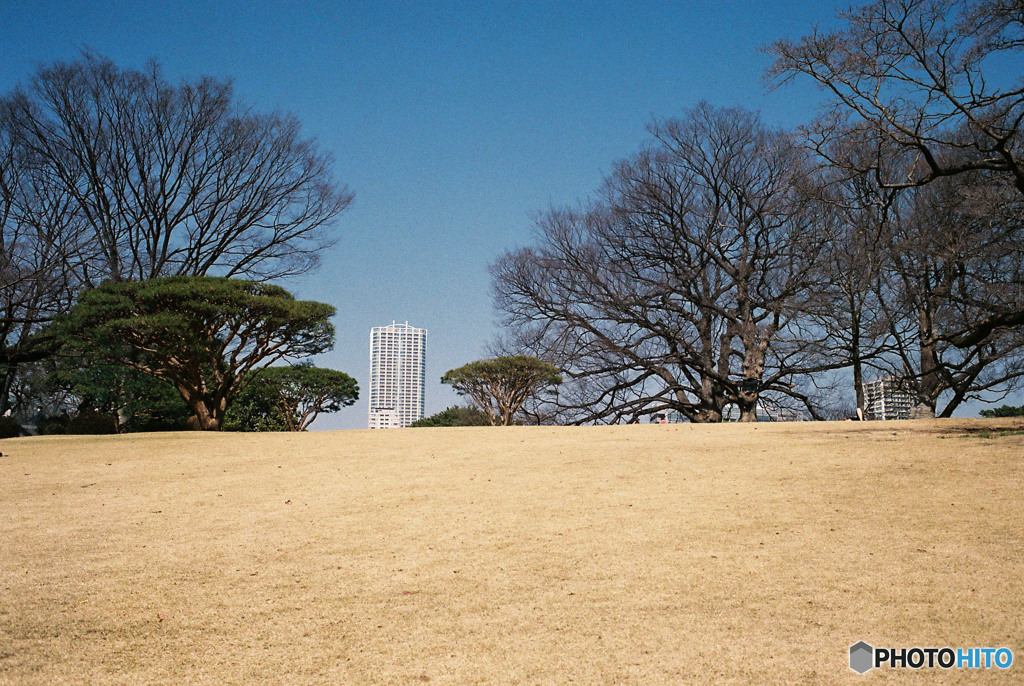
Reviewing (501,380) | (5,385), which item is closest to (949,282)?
(501,380)

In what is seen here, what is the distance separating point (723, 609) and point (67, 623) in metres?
3.77

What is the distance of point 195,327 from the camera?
14.0 metres

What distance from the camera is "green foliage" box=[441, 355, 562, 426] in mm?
17797

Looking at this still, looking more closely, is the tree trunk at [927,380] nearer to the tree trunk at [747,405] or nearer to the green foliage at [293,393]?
the tree trunk at [747,405]

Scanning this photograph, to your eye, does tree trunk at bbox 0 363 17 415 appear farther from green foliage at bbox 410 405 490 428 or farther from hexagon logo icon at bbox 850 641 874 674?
hexagon logo icon at bbox 850 641 874 674

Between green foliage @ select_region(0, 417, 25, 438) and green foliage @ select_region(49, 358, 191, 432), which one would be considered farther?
green foliage @ select_region(49, 358, 191, 432)

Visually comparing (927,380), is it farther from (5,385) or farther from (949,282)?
(5,385)

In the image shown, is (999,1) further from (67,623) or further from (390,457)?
(67,623)

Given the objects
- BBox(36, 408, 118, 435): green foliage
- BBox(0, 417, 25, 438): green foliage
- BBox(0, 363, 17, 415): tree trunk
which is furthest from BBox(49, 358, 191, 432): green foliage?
BBox(0, 363, 17, 415): tree trunk

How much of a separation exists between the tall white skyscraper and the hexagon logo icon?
120 metres

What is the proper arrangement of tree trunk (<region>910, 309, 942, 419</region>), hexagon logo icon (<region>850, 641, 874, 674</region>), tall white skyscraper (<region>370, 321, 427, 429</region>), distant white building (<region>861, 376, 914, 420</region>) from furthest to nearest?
tall white skyscraper (<region>370, 321, 427, 429</region>)
distant white building (<region>861, 376, 914, 420</region>)
tree trunk (<region>910, 309, 942, 419</region>)
hexagon logo icon (<region>850, 641, 874, 674</region>)

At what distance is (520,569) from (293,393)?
12303 mm

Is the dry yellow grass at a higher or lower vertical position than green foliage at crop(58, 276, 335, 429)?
lower

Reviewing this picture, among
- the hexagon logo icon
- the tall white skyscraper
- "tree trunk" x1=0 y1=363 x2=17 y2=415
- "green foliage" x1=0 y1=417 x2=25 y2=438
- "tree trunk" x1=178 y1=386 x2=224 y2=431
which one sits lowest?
the hexagon logo icon
